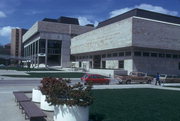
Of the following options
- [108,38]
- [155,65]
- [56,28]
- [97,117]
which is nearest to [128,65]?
[155,65]

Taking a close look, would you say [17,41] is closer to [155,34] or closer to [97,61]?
[97,61]


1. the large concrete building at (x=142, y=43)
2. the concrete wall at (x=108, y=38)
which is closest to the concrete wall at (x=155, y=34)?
the large concrete building at (x=142, y=43)

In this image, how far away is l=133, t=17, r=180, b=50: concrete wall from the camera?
47531mm

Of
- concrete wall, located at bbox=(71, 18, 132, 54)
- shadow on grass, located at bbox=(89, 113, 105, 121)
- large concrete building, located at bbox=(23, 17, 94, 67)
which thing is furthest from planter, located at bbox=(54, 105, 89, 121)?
large concrete building, located at bbox=(23, 17, 94, 67)

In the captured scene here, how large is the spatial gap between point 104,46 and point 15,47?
11503 cm

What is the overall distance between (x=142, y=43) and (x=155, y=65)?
813cm

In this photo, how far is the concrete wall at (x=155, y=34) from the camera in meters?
47.5

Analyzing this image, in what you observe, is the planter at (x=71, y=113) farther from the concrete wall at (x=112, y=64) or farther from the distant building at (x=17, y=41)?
the distant building at (x=17, y=41)

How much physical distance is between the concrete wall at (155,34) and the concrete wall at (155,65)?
3.80 m

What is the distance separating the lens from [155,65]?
53.0 m

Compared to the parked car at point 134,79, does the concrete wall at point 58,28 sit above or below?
above

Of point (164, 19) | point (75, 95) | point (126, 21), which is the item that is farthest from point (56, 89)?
point (164, 19)

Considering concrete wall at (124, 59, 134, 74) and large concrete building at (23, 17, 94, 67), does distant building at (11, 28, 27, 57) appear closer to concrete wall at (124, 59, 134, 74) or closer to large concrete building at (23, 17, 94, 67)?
large concrete building at (23, 17, 94, 67)

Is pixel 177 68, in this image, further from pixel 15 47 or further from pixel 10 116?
pixel 15 47
